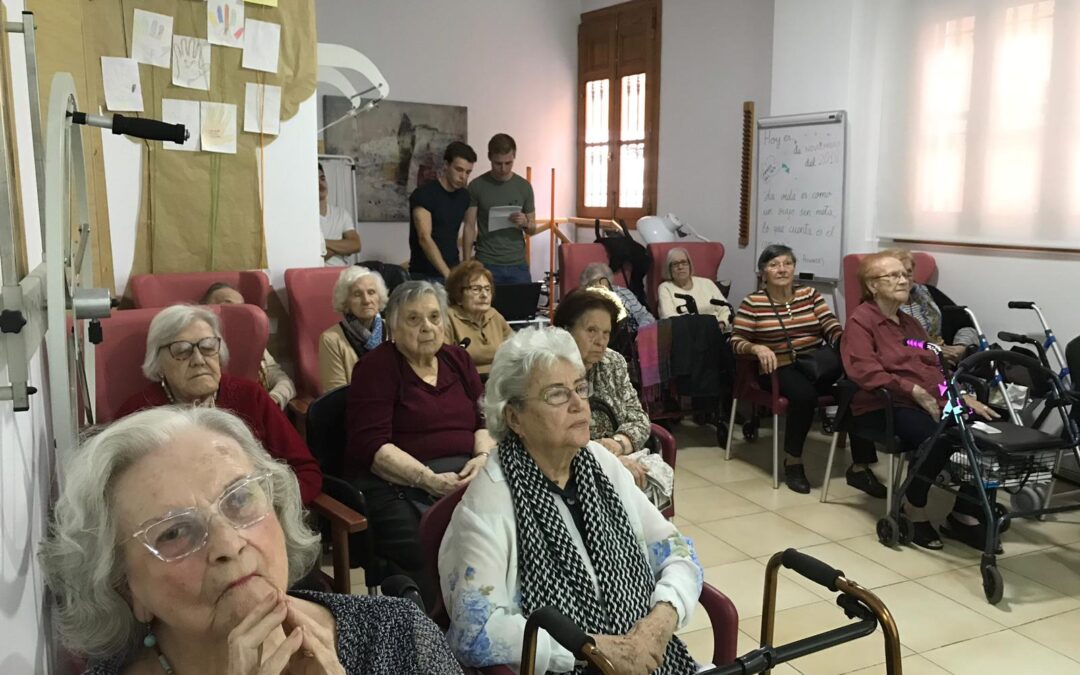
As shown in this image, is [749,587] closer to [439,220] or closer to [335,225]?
[439,220]

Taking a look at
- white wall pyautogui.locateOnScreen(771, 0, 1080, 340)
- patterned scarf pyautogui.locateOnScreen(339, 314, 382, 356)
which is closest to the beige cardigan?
patterned scarf pyautogui.locateOnScreen(339, 314, 382, 356)

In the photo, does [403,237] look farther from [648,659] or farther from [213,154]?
[648,659]

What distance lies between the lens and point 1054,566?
339cm

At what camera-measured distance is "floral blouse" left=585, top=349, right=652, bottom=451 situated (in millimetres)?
2889

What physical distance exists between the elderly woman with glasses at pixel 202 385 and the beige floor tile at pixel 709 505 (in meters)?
2.03

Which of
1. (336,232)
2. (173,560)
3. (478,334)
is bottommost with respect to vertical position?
(478,334)

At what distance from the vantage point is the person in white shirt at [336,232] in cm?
609

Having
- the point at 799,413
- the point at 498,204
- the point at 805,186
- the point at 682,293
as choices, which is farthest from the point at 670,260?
the point at 799,413

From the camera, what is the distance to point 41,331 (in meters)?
1.14

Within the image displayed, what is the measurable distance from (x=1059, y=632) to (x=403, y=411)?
2260mm

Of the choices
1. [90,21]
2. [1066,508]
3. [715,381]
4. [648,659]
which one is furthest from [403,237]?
[648,659]

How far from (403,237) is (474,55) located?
5.85 ft

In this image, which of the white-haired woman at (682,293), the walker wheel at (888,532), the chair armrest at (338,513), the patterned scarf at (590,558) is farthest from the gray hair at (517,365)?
the white-haired woman at (682,293)

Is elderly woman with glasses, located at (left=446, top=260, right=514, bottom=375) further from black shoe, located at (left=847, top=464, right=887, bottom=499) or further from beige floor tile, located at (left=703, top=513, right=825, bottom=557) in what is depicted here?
black shoe, located at (left=847, top=464, right=887, bottom=499)
